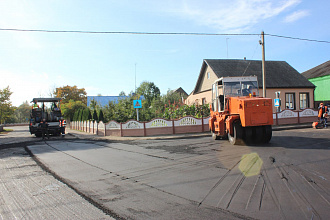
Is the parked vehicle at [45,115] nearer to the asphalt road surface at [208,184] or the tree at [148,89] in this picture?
the asphalt road surface at [208,184]

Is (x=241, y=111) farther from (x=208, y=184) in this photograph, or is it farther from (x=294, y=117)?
(x=294, y=117)

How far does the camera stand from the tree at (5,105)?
3900 centimetres

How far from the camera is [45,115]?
24.1 metres

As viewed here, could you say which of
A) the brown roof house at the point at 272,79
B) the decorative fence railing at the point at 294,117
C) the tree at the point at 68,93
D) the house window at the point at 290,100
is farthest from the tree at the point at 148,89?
the decorative fence railing at the point at 294,117

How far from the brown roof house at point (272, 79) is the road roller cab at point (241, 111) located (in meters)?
15.6

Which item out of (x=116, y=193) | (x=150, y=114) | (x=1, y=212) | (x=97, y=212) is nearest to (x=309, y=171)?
(x=116, y=193)

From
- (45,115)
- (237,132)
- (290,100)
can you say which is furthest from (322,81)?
(45,115)

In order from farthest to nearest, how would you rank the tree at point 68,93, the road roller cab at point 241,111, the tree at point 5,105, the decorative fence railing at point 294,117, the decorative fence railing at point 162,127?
1. the tree at point 68,93
2. the tree at point 5,105
3. the decorative fence railing at point 294,117
4. the decorative fence railing at point 162,127
5. the road roller cab at point 241,111

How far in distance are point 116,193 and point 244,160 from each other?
14.4 feet

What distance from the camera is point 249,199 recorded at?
4555 millimetres

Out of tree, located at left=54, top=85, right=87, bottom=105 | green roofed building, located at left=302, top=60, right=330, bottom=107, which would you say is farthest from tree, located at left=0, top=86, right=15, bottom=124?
green roofed building, located at left=302, top=60, right=330, bottom=107

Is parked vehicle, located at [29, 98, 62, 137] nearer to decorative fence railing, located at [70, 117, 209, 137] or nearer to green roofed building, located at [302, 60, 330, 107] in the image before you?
decorative fence railing, located at [70, 117, 209, 137]

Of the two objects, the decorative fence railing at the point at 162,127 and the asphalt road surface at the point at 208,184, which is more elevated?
the decorative fence railing at the point at 162,127

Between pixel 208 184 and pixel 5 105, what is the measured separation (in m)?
42.4
